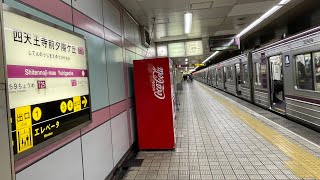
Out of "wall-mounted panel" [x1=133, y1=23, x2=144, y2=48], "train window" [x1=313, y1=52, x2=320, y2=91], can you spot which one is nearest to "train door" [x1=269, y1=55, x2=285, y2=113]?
"train window" [x1=313, y1=52, x2=320, y2=91]

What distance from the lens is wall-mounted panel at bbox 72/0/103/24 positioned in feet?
9.43

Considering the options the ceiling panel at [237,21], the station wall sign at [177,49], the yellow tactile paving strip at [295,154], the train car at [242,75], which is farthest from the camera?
the train car at [242,75]

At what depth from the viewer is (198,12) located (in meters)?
5.76

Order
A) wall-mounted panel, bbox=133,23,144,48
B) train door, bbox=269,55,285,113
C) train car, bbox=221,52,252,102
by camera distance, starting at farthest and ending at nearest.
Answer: train car, bbox=221,52,252,102
train door, bbox=269,55,285,113
wall-mounted panel, bbox=133,23,144,48

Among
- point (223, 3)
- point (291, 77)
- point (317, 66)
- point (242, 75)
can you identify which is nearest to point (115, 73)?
point (223, 3)

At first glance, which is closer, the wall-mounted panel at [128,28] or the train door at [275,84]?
the wall-mounted panel at [128,28]

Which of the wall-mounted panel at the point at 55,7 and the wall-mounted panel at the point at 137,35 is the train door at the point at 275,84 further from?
the wall-mounted panel at the point at 55,7

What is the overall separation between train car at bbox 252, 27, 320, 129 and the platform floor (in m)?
0.69

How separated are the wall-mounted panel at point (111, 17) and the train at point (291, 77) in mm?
3949

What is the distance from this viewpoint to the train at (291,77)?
5.65 meters

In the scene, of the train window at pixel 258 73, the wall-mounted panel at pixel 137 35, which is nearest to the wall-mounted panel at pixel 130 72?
the wall-mounted panel at pixel 137 35

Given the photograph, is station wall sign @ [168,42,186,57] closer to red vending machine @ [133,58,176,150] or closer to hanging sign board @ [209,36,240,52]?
hanging sign board @ [209,36,240,52]

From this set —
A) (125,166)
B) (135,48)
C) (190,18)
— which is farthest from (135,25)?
(125,166)

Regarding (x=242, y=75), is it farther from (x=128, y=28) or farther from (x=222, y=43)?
(x=128, y=28)
